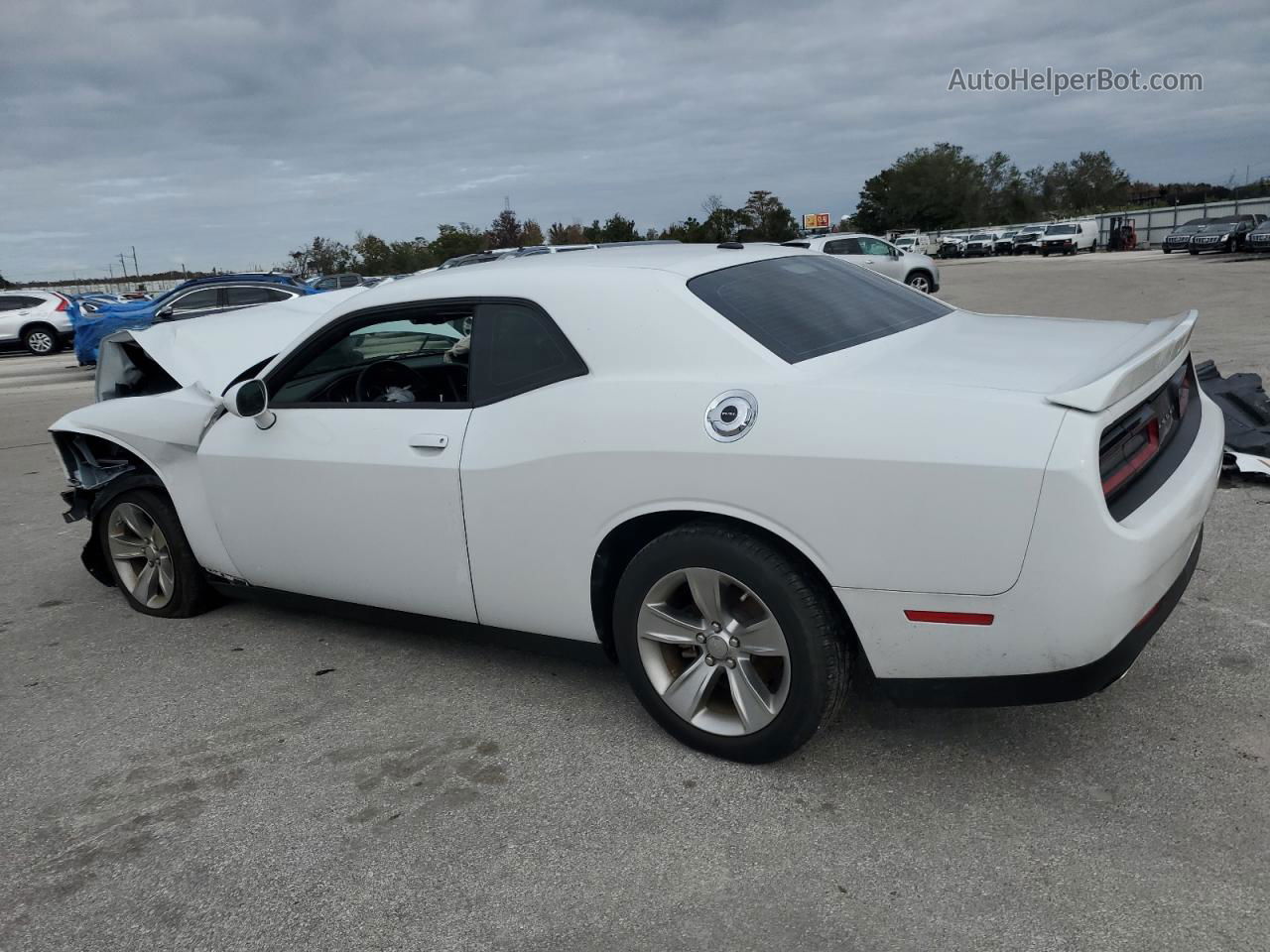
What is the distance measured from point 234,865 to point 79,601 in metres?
3.04

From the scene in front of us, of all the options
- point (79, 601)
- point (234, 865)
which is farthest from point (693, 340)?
point (79, 601)

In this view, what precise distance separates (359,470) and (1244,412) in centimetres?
544

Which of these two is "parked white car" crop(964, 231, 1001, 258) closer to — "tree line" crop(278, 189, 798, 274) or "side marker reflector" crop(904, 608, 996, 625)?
"tree line" crop(278, 189, 798, 274)

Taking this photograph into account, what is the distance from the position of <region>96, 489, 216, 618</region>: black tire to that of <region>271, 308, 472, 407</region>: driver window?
39.4 inches

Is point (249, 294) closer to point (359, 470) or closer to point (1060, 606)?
point (359, 470)

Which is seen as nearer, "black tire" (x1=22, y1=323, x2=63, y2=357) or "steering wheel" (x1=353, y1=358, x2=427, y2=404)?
"steering wheel" (x1=353, y1=358, x2=427, y2=404)

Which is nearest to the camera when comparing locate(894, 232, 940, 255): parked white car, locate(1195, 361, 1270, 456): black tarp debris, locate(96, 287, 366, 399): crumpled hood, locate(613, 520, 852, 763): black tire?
locate(613, 520, 852, 763): black tire

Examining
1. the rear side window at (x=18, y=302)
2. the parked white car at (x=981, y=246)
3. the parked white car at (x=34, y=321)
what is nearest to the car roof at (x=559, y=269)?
the parked white car at (x=34, y=321)

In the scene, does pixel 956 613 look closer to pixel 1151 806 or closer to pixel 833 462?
pixel 833 462

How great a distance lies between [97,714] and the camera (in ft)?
12.7

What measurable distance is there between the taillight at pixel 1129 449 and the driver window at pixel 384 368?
226 cm

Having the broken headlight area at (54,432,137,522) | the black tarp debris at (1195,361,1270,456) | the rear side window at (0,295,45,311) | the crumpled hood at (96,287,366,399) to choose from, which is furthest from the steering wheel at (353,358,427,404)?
the rear side window at (0,295,45,311)

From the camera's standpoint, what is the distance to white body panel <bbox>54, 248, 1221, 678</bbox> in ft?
8.13

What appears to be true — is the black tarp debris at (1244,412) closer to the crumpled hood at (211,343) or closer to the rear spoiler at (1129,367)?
the rear spoiler at (1129,367)
